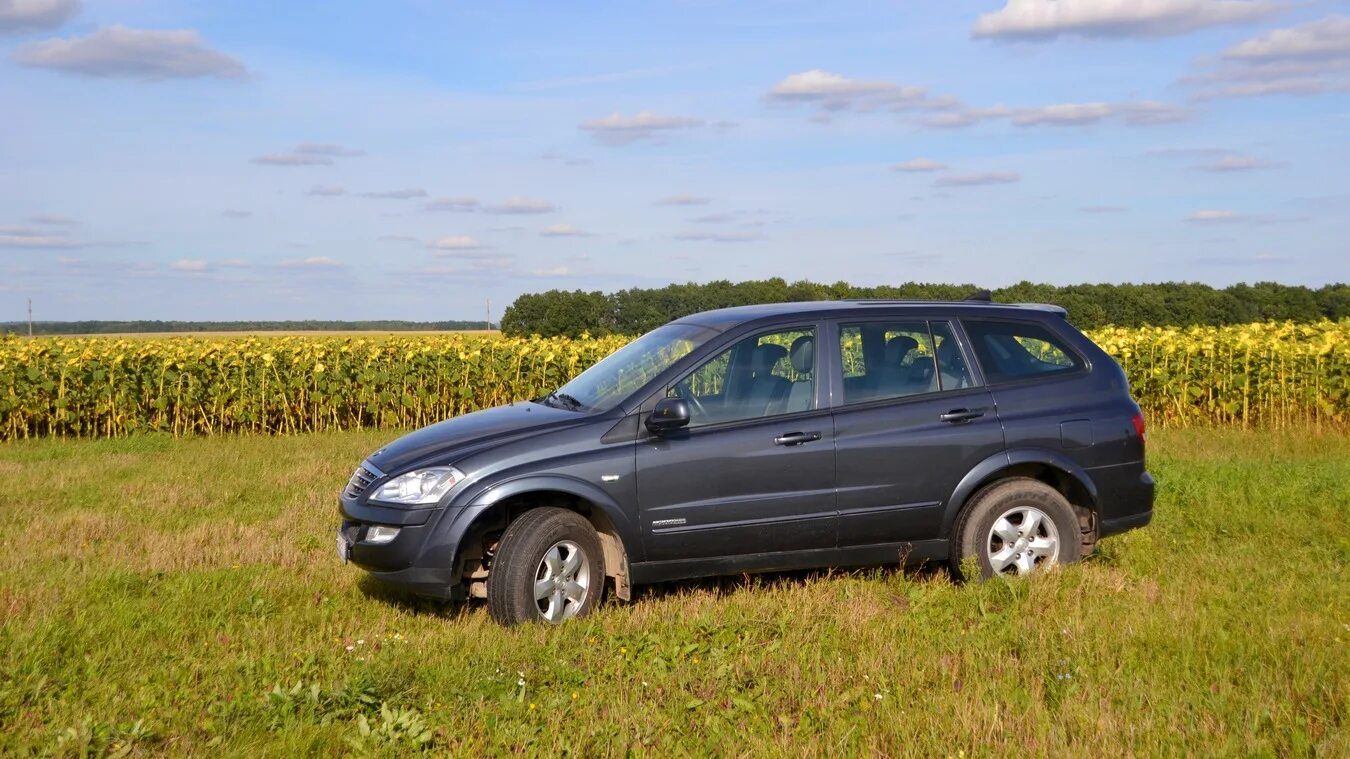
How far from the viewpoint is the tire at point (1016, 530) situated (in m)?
7.36

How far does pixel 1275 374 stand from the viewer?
57.0ft

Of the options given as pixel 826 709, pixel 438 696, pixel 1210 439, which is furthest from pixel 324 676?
pixel 1210 439

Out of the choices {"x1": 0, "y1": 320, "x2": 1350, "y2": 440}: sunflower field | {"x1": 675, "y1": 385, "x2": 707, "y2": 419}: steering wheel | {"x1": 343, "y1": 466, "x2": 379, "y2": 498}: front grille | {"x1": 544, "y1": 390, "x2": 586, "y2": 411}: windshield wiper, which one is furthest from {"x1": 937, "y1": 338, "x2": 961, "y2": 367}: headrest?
{"x1": 0, "y1": 320, "x2": 1350, "y2": 440}: sunflower field

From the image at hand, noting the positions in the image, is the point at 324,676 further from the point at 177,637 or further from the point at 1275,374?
the point at 1275,374

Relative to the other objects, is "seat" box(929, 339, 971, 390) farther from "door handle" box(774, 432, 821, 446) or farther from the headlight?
the headlight

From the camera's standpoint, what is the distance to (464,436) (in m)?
6.91

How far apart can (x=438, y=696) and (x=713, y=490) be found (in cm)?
212

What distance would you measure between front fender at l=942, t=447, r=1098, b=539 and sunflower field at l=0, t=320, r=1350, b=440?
1121 cm

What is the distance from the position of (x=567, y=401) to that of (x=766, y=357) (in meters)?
1.29

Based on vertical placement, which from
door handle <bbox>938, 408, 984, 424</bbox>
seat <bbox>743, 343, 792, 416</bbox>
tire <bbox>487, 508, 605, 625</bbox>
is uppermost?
seat <bbox>743, 343, 792, 416</bbox>

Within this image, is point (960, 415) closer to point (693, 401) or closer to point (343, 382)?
point (693, 401)

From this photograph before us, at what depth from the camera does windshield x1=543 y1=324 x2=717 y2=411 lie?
23.4 ft

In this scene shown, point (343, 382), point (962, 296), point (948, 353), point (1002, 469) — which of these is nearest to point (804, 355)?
point (948, 353)

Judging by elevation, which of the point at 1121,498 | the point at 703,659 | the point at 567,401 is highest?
the point at 567,401
